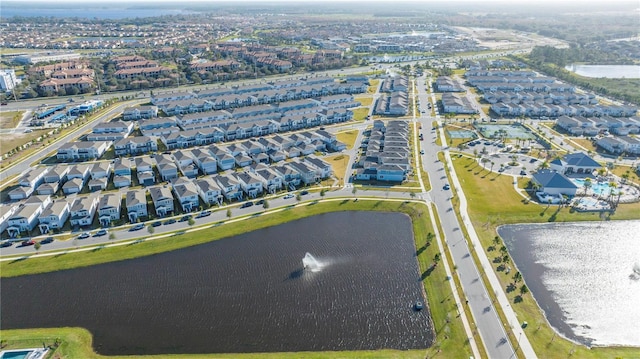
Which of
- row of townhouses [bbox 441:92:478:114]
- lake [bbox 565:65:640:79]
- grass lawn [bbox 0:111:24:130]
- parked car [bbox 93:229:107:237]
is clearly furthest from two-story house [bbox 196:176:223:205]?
lake [bbox 565:65:640:79]

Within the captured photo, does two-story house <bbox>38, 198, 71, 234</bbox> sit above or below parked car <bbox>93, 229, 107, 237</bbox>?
above

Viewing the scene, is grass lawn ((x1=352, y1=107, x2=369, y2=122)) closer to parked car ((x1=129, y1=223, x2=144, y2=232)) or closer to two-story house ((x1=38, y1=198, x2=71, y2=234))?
parked car ((x1=129, y1=223, x2=144, y2=232))

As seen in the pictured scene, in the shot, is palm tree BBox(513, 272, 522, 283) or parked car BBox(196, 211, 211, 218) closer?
palm tree BBox(513, 272, 522, 283)

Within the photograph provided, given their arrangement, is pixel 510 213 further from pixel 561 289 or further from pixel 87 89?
pixel 87 89

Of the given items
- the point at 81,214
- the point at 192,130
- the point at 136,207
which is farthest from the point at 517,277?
the point at 192,130

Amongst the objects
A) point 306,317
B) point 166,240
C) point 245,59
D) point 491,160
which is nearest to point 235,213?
point 166,240

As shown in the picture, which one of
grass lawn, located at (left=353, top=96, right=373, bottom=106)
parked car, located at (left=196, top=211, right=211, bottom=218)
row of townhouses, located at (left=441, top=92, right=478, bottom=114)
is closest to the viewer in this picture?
parked car, located at (left=196, top=211, right=211, bottom=218)

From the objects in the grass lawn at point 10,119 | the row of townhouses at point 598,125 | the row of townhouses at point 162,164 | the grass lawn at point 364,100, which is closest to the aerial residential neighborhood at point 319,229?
the row of townhouses at point 162,164

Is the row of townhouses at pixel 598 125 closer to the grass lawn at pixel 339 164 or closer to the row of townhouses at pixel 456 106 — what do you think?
the row of townhouses at pixel 456 106
